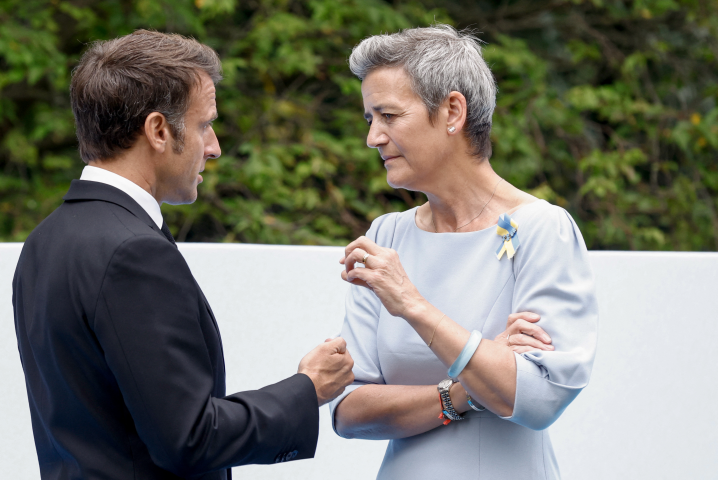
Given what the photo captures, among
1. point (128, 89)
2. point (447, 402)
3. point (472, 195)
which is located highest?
point (128, 89)

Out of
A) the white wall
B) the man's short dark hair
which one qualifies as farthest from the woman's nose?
the white wall

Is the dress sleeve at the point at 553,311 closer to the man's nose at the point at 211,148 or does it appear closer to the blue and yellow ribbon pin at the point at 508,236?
the blue and yellow ribbon pin at the point at 508,236

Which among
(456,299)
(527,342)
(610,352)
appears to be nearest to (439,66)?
(456,299)

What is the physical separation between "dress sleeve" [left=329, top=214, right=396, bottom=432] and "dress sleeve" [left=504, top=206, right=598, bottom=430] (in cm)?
37

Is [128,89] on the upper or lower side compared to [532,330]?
upper

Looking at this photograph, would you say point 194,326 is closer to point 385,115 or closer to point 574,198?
point 385,115

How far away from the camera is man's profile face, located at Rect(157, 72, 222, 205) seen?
4.39 ft

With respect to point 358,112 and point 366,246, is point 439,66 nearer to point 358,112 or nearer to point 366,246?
point 366,246

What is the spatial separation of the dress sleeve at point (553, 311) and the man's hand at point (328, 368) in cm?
36

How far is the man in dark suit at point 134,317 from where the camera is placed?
110 centimetres

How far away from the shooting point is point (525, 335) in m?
1.38

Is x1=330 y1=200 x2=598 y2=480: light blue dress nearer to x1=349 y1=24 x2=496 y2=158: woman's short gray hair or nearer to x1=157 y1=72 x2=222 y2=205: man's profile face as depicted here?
x1=349 y1=24 x2=496 y2=158: woman's short gray hair

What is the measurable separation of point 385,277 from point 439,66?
1.69ft

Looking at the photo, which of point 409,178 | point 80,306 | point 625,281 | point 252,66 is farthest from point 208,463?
point 252,66
